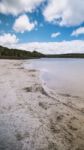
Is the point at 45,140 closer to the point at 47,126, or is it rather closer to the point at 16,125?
the point at 47,126

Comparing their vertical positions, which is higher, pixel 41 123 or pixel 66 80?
pixel 41 123

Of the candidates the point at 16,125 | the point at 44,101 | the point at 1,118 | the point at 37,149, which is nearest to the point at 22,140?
the point at 37,149

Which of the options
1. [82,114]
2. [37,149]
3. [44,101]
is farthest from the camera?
[44,101]

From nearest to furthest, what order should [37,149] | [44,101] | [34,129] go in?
[37,149], [34,129], [44,101]

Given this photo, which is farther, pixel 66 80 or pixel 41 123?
pixel 66 80

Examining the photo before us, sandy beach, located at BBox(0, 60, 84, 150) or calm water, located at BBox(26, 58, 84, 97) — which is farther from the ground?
sandy beach, located at BBox(0, 60, 84, 150)

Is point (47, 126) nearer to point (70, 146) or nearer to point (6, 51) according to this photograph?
point (70, 146)

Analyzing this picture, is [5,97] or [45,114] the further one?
[5,97]

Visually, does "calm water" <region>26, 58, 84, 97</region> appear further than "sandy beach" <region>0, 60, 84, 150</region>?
Yes

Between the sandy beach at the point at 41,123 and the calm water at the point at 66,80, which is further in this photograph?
the calm water at the point at 66,80

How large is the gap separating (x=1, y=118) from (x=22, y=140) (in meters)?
1.43

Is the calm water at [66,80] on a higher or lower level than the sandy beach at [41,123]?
lower

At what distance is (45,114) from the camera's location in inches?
200

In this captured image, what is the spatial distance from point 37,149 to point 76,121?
174cm
